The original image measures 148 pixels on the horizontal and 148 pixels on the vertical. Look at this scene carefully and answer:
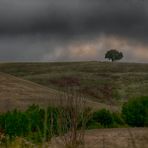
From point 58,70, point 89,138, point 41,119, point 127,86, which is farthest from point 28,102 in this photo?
point 58,70

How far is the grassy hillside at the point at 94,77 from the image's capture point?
83.9m

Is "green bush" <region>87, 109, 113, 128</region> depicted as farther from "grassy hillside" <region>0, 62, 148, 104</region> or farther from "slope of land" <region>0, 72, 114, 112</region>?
"grassy hillside" <region>0, 62, 148, 104</region>

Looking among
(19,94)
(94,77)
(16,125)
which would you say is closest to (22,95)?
(19,94)

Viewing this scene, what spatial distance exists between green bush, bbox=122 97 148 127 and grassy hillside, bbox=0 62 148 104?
133ft

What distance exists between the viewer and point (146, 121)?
27.3 meters

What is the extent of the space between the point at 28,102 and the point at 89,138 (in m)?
25.4

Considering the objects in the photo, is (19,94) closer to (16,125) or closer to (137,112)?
(16,125)

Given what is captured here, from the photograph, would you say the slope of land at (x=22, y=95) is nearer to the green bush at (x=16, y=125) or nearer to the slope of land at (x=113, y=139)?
the green bush at (x=16, y=125)

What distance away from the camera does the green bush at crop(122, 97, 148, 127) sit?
27.6 metres

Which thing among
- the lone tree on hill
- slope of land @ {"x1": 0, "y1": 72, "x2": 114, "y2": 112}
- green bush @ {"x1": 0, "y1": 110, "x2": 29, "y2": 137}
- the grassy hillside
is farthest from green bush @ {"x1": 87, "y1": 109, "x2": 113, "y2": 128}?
the lone tree on hill

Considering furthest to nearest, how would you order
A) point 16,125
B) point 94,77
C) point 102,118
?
point 94,77 → point 102,118 → point 16,125

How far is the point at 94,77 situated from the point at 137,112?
223 feet

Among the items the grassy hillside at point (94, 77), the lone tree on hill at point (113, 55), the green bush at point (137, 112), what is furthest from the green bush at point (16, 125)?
the lone tree on hill at point (113, 55)

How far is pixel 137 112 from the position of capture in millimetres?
27625
